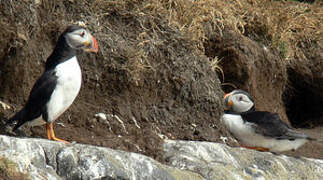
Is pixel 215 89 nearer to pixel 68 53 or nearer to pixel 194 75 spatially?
pixel 194 75

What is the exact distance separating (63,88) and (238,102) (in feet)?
7.45

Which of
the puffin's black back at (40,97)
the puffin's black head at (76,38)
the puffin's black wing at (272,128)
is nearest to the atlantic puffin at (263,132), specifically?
the puffin's black wing at (272,128)

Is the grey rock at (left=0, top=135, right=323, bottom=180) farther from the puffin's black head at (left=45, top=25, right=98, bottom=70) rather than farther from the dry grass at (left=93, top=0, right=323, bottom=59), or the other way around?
the dry grass at (left=93, top=0, right=323, bottom=59)

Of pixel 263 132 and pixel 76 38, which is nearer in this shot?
pixel 76 38

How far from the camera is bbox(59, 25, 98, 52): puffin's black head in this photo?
17.2 ft

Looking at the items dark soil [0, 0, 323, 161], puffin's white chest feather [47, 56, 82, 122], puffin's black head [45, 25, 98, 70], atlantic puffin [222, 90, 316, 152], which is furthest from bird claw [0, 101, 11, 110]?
atlantic puffin [222, 90, 316, 152]

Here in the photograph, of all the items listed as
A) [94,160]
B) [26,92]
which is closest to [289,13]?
[26,92]

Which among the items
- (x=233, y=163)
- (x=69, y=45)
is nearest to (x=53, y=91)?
(x=69, y=45)

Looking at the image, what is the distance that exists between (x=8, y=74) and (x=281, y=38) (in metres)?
4.33

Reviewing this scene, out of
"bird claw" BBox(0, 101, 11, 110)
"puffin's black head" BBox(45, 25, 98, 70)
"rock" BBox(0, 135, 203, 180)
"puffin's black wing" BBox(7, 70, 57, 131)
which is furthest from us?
"bird claw" BBox(0, 101, 11, 110)

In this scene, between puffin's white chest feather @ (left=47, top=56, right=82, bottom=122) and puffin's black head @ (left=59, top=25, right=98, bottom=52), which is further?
puffin's black head @ (left=59, top=25, right=98, bottom=52)

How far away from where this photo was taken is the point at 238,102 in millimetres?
6559

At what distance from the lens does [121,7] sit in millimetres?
7027

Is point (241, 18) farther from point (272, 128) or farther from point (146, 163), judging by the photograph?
point (146, 163)
